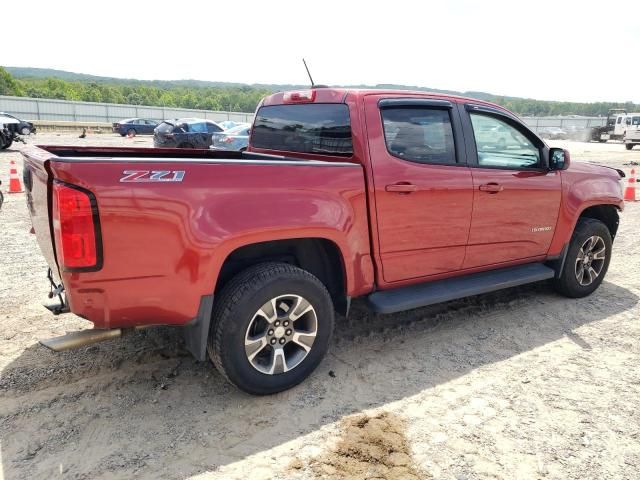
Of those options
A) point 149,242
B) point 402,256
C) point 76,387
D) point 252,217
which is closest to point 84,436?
point 76,387

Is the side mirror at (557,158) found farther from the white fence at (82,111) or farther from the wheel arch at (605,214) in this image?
the white fence at (82,111)

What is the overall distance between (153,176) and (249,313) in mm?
957

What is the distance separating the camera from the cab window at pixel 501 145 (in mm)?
4125

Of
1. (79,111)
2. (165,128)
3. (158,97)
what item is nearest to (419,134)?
(165,128)

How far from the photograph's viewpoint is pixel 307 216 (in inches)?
122

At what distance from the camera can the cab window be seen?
162 inches

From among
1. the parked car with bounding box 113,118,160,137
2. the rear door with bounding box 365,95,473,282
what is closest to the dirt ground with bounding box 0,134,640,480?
the rear door with bounding box 365,95,473,282

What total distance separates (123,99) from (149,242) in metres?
128

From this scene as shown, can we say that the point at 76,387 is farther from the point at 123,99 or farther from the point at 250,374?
the point at 123,99

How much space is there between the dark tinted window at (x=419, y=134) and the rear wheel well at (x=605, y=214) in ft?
6.95

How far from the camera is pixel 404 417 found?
3.03 metres

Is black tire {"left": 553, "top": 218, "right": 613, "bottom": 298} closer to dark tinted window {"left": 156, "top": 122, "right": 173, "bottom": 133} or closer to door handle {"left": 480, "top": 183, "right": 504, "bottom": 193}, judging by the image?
door handle {"left": 480, "top": 183, "right": 504, "bottom": 193}

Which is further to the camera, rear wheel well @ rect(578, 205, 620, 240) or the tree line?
the tree line

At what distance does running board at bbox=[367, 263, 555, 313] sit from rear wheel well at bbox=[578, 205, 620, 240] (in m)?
0.93
